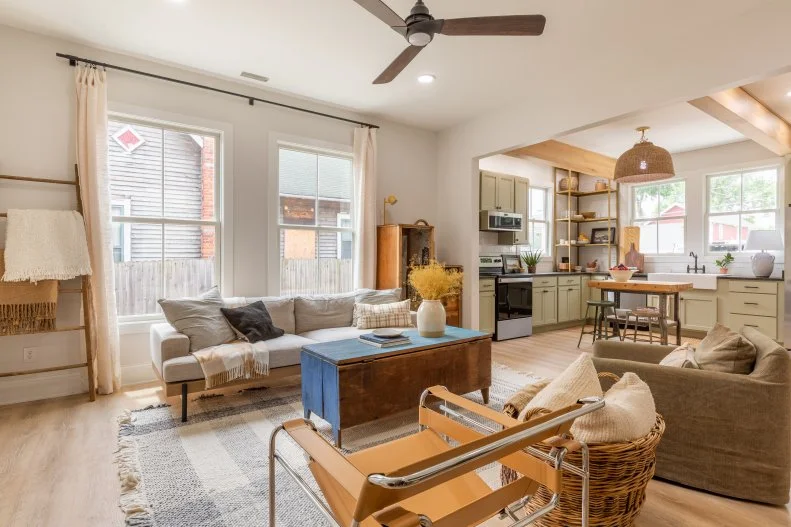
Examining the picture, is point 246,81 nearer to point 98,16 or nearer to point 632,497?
point 98,16

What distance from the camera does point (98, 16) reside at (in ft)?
9.93

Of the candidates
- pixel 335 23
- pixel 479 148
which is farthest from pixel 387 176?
pixel 335 23

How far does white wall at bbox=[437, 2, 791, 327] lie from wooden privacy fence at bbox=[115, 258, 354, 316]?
1.99 meters

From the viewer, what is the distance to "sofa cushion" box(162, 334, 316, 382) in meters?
2.82

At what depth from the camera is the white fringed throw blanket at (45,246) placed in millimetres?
2961

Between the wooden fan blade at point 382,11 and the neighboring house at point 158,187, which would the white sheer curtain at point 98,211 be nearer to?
the neighboring house at point 158,187

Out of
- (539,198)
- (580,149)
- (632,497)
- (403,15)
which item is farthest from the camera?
(539,198)

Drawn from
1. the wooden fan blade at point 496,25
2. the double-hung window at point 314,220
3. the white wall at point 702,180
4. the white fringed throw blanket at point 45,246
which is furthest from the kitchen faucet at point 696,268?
the white fringed throw blanket at point 45,246

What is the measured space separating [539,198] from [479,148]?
2733 millimetres

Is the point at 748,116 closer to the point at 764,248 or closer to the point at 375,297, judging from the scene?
the point at 764,248

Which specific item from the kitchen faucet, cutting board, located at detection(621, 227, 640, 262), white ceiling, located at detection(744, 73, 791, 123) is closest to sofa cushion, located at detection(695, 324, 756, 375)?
white ceiling, located at detection(744, 73, 791, 123)

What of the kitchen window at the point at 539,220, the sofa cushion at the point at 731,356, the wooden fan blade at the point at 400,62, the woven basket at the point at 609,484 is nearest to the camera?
the woven basket at the point at 609,484

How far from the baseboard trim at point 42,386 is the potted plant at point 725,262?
7.64 m

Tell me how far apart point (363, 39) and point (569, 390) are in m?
3.00
